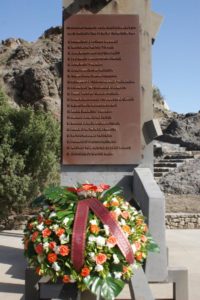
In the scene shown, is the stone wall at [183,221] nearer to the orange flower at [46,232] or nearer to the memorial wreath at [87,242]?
the memorial wreath at [87,242]

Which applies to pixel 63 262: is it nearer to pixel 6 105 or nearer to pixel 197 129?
pixel 6 105

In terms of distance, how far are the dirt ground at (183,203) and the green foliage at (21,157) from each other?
406 centimetres

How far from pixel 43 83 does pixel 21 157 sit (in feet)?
63.3

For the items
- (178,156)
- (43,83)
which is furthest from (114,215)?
(43,83)

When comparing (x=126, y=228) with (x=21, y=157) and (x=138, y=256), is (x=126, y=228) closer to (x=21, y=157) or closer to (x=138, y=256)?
(x=138, y=256)

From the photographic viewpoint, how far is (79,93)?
600 centimetres

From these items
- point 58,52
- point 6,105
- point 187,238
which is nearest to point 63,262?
point 187,238

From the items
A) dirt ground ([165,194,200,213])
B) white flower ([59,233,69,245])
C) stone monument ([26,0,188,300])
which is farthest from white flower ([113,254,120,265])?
dirt ground ([165,194,200,213])

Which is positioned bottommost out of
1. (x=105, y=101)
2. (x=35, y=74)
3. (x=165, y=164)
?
(x=165, y=164)

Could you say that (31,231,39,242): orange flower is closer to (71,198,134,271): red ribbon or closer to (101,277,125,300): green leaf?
(71,198,134,271): red ribbon

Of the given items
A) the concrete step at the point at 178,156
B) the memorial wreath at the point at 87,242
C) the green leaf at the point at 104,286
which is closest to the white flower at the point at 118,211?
the memorial wreath at the point at 87,242

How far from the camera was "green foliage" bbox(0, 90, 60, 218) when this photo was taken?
11055 millimetres

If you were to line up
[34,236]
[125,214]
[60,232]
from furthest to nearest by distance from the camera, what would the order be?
[125,214] < [34,236] < [60,232]

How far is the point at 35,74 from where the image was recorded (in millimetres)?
30188
